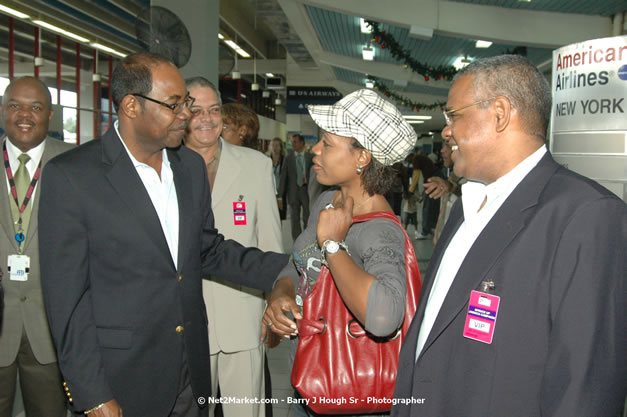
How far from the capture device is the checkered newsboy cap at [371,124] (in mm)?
1714

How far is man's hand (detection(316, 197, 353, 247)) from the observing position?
5.10ft

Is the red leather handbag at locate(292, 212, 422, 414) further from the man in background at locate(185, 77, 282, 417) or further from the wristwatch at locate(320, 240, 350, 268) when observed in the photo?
the man in background at locate(185, 77, 282, 417)

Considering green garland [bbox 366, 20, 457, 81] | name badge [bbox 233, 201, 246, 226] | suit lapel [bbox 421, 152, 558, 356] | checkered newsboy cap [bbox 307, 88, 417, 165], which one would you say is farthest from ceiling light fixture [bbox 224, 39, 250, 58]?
suit lapel [bbox 421, 152, 558, 356]

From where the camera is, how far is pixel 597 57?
13.0 ft

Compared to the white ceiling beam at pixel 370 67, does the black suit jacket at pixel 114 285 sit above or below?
below

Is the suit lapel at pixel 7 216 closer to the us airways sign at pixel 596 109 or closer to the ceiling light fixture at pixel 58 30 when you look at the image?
the us airways sign at pixel 596 109

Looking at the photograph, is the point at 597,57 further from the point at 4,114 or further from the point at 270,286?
the point at 4,114

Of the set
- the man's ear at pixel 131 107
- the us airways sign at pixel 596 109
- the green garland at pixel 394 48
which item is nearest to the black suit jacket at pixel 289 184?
the green garland at pixel 394 48

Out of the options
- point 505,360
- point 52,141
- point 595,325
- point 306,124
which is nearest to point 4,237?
point 52,141

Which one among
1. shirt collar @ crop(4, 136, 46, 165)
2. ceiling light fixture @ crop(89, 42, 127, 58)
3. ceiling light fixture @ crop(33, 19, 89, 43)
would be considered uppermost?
ceiling light fixture @ crop(89, 42, 127, 58)

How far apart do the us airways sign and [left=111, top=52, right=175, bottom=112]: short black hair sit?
357cm

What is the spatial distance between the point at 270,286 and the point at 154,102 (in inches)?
35.8

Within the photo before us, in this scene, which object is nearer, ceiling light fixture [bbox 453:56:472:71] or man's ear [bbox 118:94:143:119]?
man's ear [bbox 118:94:143:119]

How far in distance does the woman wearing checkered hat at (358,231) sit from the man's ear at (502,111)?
1.34 ft
